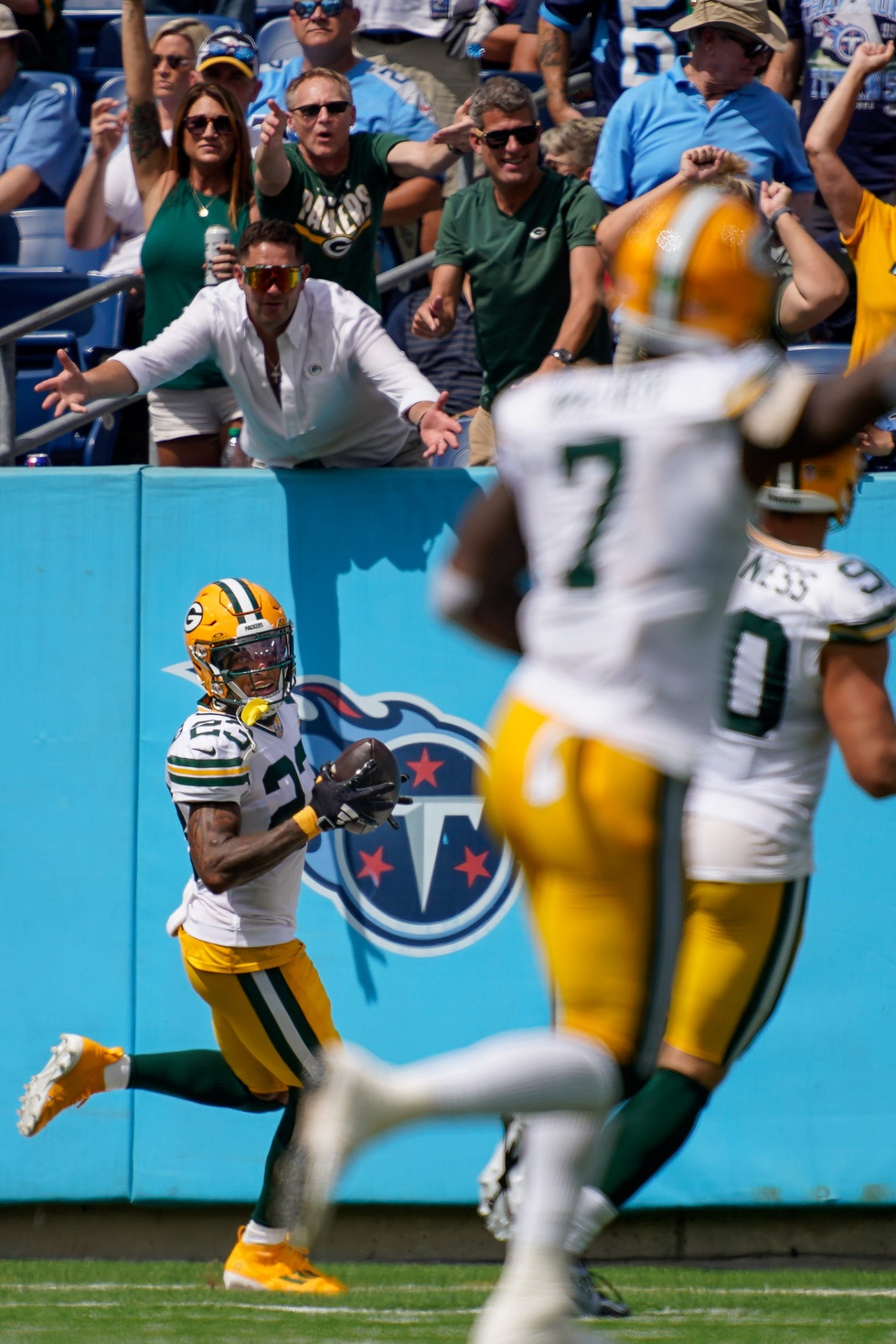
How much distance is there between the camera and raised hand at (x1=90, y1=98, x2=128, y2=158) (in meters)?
6.96

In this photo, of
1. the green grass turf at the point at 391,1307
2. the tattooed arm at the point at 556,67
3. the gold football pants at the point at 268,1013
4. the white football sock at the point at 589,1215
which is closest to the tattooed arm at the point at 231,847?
the gold football pants at the point at 268,1013

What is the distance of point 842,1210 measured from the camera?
222 inches

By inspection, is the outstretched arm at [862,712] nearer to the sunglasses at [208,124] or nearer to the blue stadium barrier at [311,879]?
the blue stadium barrier at [311,879]

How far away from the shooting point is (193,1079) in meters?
5.27

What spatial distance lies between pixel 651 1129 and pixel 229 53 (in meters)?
4.57

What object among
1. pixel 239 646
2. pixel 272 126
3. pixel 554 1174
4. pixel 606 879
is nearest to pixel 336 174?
pixel 272 126

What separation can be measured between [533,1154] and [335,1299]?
237cm

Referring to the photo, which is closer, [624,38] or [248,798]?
[248,798]

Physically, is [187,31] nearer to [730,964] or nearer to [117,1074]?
[117,1074]

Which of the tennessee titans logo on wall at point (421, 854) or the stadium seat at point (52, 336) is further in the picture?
the stadium seat at point (52, 336)

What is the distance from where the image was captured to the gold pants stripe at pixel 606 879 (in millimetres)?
2803

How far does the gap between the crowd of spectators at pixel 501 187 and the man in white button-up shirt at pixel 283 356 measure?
2cm

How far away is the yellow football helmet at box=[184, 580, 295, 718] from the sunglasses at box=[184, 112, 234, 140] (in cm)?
180

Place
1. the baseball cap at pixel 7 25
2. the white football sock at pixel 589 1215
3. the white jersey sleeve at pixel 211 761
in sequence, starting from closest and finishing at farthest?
the white football sock at pixel 589 1215
the white jersey sleeve at pixel 211 761
the baseball cap at pixel 7 25
